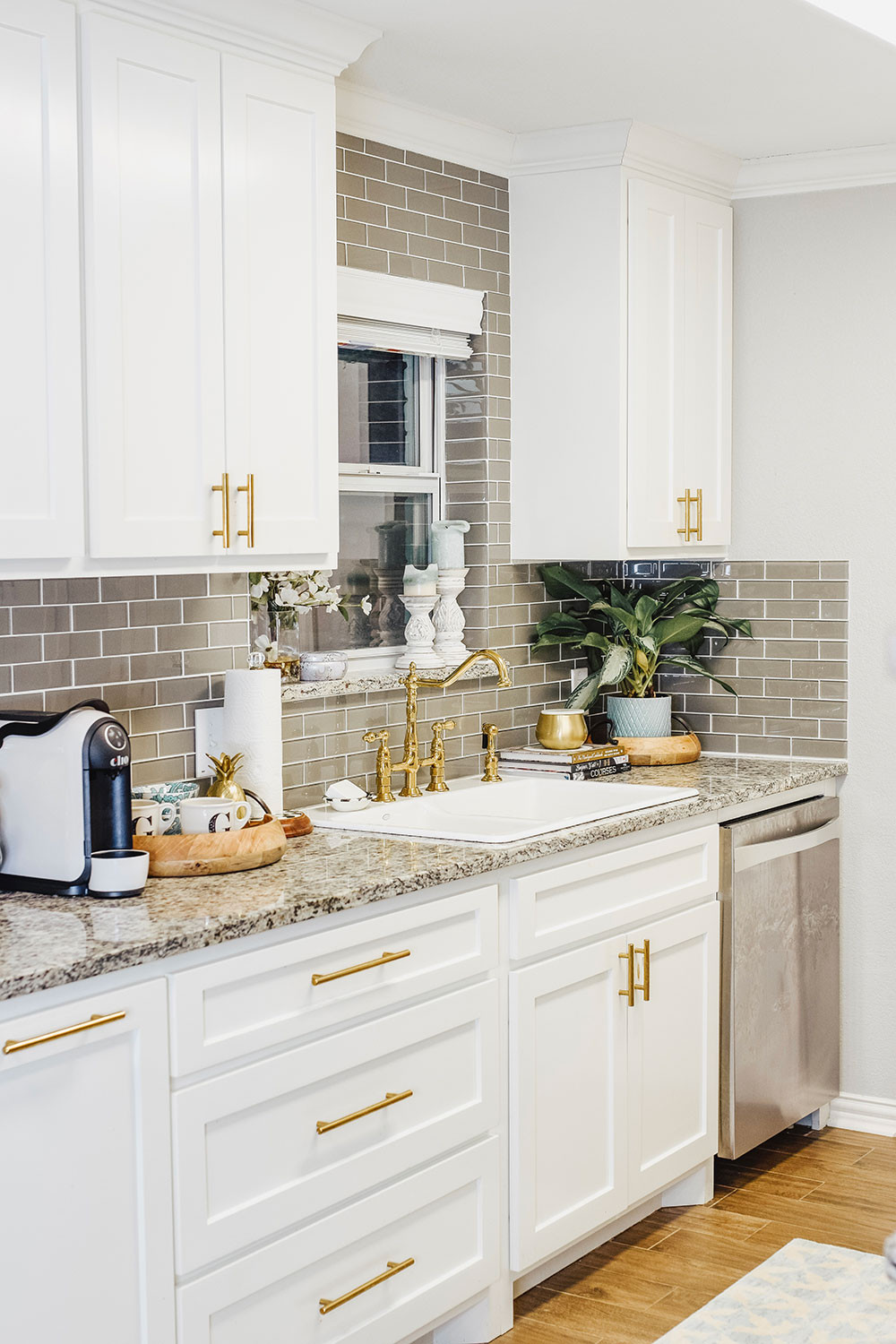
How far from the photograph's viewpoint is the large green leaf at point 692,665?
13.5 ft

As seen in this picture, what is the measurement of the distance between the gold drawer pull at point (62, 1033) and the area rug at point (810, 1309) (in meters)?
0.86

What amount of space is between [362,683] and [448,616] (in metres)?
0.41

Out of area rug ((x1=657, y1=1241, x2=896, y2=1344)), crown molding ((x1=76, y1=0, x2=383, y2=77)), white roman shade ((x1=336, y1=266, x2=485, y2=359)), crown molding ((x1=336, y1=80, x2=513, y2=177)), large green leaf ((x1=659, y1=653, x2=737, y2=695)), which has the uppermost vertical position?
crown molding ((x1=336, y1=80, x2=513, y2=177))

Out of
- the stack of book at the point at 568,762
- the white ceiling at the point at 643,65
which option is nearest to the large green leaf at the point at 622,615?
the stack of book at the point at 568,762

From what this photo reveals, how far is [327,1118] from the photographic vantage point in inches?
97.0

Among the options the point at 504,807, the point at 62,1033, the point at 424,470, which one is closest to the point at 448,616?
the point at 424,470

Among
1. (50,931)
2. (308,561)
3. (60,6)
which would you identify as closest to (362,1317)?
(50,931)

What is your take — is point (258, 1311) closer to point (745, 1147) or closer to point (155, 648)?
point (155, 648)

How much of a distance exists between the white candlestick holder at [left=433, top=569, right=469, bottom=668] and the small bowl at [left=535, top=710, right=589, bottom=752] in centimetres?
29

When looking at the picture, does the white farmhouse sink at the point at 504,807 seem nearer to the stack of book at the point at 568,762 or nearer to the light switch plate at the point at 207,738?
the stack of book at the point at 568,762

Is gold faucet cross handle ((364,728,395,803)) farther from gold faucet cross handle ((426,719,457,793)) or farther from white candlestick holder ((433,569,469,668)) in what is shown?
white candlestick holder ((433,569,469,668))

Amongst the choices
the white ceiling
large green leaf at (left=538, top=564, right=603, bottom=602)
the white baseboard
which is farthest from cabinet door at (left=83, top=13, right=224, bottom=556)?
the white baseboard

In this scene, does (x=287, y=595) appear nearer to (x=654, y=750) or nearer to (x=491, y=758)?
(x=491, y=758)

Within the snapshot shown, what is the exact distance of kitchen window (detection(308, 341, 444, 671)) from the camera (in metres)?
3.59
